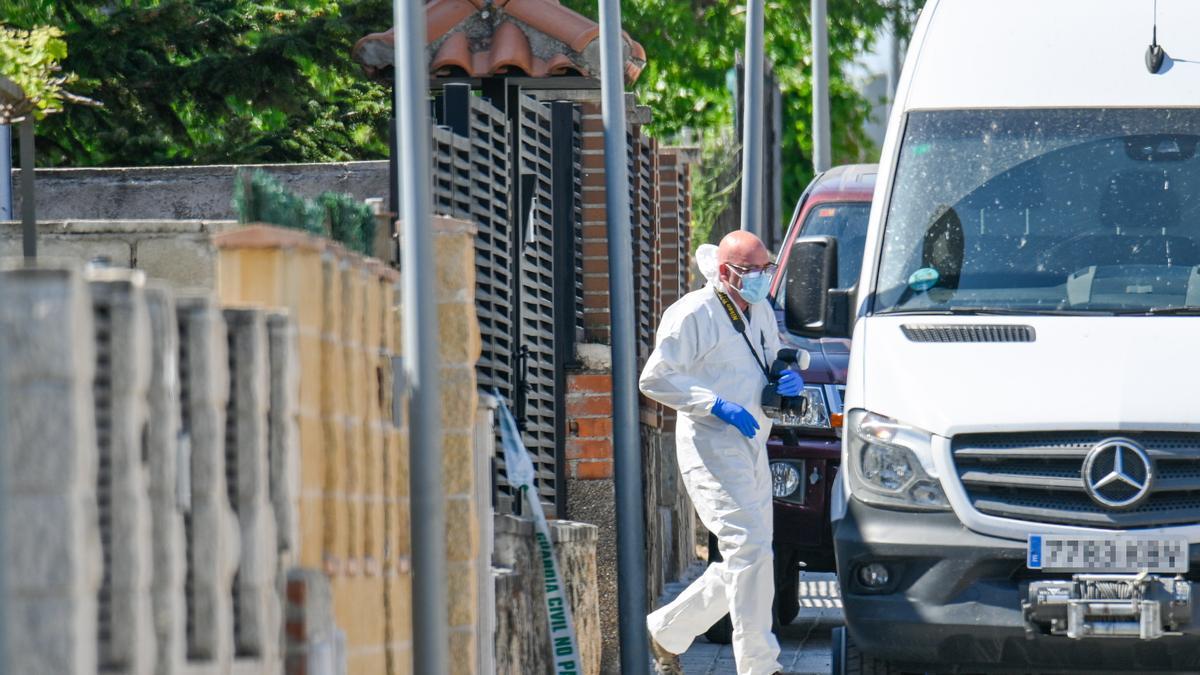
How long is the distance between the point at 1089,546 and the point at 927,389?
75 centimetres

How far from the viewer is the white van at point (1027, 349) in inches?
301

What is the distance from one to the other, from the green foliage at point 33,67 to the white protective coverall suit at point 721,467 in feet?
8.70

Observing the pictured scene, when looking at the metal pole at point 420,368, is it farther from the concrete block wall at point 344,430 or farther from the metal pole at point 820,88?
the metal pole at point 820,88

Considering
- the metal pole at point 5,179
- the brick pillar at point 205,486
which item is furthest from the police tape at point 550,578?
the metal pole at point 5,179

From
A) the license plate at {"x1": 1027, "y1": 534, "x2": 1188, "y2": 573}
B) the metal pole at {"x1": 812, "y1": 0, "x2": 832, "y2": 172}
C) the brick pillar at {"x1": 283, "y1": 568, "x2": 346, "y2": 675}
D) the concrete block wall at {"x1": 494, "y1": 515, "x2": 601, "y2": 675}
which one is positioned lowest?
the concrete block wall at {"x1": 494, "y1": 515, "x2": 601, "y2": 675}

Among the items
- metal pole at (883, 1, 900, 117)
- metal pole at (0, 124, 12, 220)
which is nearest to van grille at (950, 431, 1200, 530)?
metal pole at (0, 124, 12, 220)

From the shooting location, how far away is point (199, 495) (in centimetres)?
443

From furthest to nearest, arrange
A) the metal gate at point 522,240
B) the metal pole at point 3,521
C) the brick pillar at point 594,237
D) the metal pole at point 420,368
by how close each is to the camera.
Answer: the brick pillar at point 594,237 → the metal gate at point 522,240 → the metal pole at point 420,368 → the metal pole at point 3,521

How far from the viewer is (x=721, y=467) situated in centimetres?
916

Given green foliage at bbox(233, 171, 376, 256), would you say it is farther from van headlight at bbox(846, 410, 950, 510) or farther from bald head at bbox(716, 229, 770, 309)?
bald head at bbox(716, 229, 770, 309)

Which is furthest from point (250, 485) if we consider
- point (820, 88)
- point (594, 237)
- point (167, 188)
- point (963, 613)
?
point (820, 88)

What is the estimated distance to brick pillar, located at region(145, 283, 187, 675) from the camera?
4.14 metres

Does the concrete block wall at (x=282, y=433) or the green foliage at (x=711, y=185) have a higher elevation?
the green foliage at (x=711, y=185)

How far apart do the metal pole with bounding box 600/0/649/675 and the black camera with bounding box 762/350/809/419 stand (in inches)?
23.6
